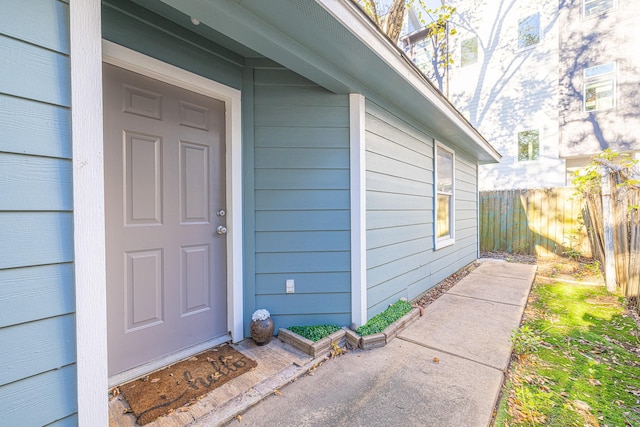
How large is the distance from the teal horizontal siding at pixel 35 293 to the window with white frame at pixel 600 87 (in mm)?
10686

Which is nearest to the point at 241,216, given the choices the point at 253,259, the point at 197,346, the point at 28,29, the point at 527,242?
the point at 253,259

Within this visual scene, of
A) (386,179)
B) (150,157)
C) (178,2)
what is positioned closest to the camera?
(178,2)

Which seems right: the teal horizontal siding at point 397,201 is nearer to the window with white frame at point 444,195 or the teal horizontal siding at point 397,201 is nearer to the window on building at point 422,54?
the window with white frame at point 444,195

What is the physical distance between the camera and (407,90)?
261 cm

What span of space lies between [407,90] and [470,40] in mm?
8741

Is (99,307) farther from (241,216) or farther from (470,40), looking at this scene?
(470,40)

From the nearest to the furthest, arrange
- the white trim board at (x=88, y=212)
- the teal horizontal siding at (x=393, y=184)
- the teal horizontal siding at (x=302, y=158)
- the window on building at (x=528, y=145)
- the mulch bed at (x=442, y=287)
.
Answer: the white trim board at (x=88, y=212) < the teal horizontal siding at (x=302, y=158) < the teal horizontal siding at (x=393, y=184) < the mulch bed at (x=442, y=287) < the window on building at (x=528, y=145)

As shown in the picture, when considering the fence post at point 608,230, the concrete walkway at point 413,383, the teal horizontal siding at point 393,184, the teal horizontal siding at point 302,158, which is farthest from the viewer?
the fence post at point 608,230

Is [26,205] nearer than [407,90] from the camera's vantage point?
Yes

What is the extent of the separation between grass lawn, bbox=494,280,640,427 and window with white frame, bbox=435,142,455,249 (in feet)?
5.03

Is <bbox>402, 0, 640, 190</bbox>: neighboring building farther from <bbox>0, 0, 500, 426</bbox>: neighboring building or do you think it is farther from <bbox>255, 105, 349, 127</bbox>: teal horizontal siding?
<bbox>255, 105, 349, 127</bbox>: teal horizontal siding

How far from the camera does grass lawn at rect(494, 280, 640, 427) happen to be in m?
1.59

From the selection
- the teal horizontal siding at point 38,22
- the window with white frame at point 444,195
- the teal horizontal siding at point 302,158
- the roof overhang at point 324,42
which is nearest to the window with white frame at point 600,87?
the window with white frame at point 444,195

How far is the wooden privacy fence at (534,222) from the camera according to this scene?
5852mm
